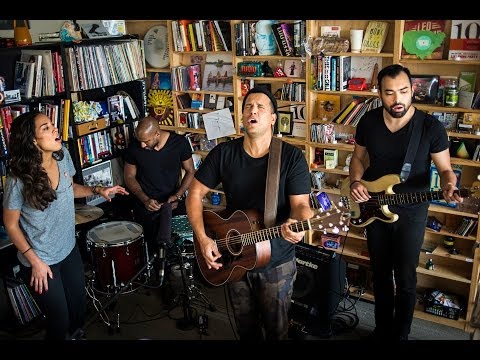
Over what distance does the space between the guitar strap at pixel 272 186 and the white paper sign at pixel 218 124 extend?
Result: 1.83m

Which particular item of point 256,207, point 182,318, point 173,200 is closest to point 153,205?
point 173,200

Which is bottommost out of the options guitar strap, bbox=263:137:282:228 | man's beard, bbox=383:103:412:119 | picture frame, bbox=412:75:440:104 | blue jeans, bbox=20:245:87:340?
blue jeans, bbox=20:245:87:340

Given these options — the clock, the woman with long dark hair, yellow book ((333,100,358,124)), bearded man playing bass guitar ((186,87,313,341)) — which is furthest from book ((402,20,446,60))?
the woman with long dark hair

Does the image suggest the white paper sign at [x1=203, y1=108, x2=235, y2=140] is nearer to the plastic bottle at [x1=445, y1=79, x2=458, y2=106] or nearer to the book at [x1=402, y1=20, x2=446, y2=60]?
the book at [x1=402, y1=20, x2=446, y2=60]

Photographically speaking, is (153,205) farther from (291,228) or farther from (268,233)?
(291,228)

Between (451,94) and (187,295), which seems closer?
(451,94)

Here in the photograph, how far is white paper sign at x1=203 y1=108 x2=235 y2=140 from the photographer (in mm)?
3965

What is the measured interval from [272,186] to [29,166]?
1164 millimetres

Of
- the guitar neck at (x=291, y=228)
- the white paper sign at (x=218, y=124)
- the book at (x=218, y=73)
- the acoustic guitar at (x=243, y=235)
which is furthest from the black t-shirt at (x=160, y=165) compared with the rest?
the guitar neck at (x=291, y=228)

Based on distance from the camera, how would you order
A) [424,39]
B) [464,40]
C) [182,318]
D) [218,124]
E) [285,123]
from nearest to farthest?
[464,40], [424,39], [182,318], [285,123], [218,124]

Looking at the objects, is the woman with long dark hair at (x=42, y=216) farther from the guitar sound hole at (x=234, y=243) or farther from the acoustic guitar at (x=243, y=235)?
the guitar sound hole at (x=234, y=243)

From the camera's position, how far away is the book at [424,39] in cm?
298

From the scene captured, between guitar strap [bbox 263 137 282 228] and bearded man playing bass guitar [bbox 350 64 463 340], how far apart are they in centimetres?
69

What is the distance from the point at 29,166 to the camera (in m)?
2.29
